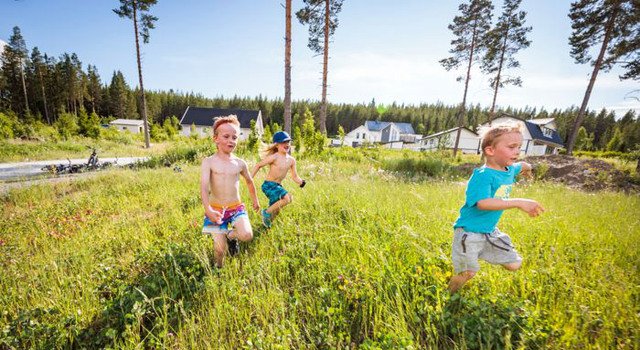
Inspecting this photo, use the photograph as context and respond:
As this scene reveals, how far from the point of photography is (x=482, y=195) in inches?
77.5

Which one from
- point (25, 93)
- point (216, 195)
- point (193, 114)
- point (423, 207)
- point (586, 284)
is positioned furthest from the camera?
point (193, 114)

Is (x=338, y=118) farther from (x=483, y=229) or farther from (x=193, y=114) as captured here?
(x=483, y=229)

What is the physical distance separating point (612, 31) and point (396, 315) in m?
20.7

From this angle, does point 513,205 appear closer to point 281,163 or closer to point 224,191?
point 224,191

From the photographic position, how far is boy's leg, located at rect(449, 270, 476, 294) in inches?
81.0

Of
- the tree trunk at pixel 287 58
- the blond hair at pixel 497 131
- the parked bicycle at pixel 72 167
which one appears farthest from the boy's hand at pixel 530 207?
the parked bicycle at pixel 72 167

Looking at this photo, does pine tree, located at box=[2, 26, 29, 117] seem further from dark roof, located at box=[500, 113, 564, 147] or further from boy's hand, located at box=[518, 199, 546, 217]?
dark roof, located at box=[500, 113, 564, 147]

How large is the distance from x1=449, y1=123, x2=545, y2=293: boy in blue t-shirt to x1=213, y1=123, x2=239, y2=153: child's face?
2623mm

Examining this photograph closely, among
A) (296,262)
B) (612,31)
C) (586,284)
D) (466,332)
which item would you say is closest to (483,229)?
(466,332)

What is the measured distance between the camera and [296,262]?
103 inches

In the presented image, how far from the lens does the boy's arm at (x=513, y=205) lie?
5.60 ft

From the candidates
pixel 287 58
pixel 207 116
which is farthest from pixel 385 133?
pixel 287 58

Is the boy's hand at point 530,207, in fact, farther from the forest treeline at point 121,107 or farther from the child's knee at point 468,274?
the forest treeline at point 121,107

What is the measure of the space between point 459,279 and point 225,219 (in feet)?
8.60
